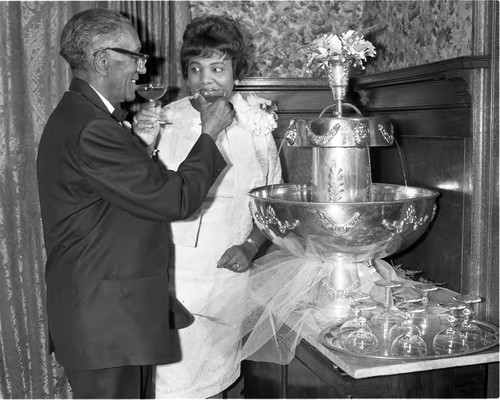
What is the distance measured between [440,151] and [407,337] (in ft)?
2.65

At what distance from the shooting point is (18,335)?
2.83 m

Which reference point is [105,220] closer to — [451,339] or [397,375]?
[397,375]

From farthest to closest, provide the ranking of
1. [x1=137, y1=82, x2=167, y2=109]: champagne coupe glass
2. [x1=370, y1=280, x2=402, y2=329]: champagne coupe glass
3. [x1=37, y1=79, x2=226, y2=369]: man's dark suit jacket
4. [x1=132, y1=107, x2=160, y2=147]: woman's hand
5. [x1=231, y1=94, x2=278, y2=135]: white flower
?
[x1=231, y1=94, x2=278, y2=135]: white flower → [x1=132, y1=107, x2=160, y2=147]: woman's hand → [x1=137, y1=82, x2=167, y2=109]: champagne coupe glass → [x1=370, y1=280, x2=402, y2=329]: champagne coupe glass → [x1=37, y1=79, x2=226, y2=369]: man's dark suit jacket

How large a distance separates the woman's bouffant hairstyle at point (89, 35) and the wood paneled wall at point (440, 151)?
1040 millimetres

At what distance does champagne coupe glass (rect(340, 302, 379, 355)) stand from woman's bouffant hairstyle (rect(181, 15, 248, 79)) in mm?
980

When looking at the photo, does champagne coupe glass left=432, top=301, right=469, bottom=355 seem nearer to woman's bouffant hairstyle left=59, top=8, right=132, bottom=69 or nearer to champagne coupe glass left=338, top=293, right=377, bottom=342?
champagne coupe glass left=338, top=293, right=377, bottom=342

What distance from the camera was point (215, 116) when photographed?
1.83 m

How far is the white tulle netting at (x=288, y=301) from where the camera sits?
6.43ft

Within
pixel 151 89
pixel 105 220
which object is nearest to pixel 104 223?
pixel 105 220

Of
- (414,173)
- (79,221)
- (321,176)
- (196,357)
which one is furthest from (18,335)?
(414,173)

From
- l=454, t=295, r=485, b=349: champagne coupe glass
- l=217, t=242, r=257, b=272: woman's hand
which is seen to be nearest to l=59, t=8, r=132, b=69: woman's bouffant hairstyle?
l=217, t=242, r=257, b=272: woman's hand

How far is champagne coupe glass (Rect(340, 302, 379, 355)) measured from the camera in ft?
5.78

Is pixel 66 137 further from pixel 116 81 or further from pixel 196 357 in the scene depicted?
pixel 196 357

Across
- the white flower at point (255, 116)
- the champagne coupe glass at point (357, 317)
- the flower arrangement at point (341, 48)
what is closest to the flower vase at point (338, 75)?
the flower arrangement at point (341, 48)
